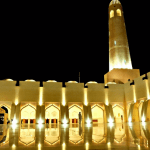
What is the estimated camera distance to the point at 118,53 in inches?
1086

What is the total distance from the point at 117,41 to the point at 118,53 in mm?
2086

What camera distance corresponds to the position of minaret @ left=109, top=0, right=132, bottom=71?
89.6 ft

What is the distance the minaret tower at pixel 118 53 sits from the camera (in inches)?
1022

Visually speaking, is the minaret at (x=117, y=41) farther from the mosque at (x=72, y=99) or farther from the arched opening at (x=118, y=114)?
the arched opening at (x=118, y=114)

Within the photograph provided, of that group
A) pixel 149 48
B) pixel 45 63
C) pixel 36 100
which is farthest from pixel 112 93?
pixel 45 63

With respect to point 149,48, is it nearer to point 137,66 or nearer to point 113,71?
point 137,66

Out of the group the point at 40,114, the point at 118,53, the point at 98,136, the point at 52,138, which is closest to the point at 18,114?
the point at 40,114

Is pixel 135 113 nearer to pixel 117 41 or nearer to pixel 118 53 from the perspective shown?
pixel 118 53

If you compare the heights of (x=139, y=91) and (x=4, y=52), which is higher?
(x=4, y=52)

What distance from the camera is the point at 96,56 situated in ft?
133

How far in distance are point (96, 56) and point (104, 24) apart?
7.52 metres

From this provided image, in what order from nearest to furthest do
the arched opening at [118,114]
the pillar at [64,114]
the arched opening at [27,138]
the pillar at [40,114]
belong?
the arched opening at [27,138]
the pillar at [40,114]
the pillar at [64,114]
the arched opening at [118,114]

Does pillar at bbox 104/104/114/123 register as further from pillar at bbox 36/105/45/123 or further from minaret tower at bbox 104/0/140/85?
pillar at bbox 36/105/45/123

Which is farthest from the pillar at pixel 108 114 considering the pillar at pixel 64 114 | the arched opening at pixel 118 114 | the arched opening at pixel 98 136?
the arched opening at pixel 98 136
